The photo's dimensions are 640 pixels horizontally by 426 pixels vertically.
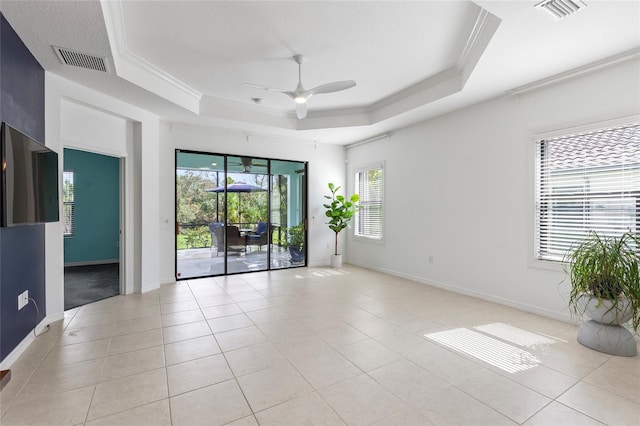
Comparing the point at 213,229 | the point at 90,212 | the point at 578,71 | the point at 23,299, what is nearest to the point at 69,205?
the point at 90,212

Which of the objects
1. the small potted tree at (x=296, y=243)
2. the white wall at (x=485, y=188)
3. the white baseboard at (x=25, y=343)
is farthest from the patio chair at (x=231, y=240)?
the white wall at (x=485, y=188)

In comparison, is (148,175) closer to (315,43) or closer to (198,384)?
(315,43)

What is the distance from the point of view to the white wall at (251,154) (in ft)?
17.7

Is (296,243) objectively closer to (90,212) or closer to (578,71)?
(90,212)

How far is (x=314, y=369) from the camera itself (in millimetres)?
2500

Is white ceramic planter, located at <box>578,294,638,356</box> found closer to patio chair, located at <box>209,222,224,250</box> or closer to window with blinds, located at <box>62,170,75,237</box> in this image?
patio chair, located at <box>209,222,224,250</box>

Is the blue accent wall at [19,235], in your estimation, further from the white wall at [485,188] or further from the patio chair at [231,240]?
the white wall at [485,188]

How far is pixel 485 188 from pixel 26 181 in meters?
5.26

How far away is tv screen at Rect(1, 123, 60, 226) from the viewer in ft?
8.02

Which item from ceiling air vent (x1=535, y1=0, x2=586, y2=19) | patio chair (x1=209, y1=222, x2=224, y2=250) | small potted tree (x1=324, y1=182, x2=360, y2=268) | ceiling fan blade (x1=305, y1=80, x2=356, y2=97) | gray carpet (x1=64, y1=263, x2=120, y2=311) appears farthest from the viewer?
small potted tree (x1=324, y1=182, x2=360, y2=268)

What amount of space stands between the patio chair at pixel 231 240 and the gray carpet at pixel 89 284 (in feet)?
5.87

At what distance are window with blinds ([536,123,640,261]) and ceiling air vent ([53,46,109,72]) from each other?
5106mm

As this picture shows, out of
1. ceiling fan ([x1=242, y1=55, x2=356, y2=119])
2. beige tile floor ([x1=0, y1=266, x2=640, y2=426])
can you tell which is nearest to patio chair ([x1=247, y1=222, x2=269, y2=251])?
beige tile floor ([x1=0, y1=266, x2=640, y2=426])

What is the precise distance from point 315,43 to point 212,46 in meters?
1.15
